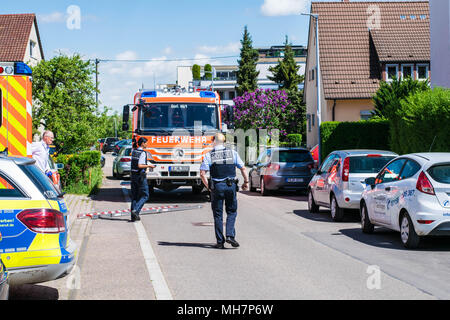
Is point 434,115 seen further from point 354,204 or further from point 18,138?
point 18,138

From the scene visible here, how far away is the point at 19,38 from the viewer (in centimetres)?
4716

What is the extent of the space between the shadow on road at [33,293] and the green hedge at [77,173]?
1456 cm

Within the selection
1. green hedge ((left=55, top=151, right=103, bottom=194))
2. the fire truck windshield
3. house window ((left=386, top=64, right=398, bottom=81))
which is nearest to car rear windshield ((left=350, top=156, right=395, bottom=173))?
the fire truck windshield

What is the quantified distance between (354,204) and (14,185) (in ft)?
30.1

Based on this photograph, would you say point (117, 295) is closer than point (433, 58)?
Yes

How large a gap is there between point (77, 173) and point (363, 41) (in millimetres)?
28707

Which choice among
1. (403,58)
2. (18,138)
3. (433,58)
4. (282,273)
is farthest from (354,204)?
(403,58)

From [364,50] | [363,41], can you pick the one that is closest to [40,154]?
[364,50]

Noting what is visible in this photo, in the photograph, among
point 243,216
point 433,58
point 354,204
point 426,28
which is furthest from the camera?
point 426,28

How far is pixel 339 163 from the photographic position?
1499 centimetres

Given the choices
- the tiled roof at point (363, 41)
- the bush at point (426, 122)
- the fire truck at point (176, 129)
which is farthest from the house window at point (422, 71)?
the fire truck at point (176, 129)

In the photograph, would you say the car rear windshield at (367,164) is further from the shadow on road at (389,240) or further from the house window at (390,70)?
the house window at (390,70)

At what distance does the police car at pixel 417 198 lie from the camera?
A: 33.8 ft

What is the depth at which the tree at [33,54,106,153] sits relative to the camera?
23125mm
